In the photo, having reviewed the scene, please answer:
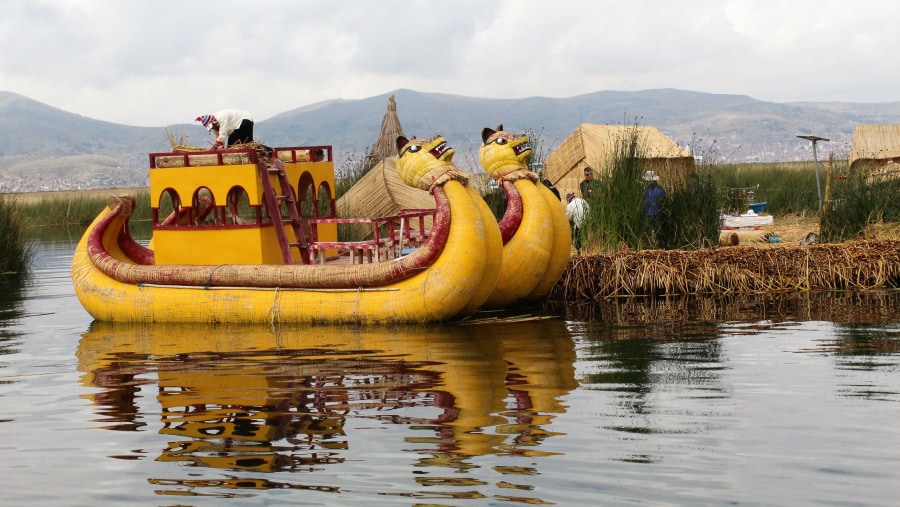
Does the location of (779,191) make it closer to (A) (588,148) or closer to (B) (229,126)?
(A) (588,148)

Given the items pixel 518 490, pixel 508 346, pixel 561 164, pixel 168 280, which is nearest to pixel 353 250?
pixel 168 280

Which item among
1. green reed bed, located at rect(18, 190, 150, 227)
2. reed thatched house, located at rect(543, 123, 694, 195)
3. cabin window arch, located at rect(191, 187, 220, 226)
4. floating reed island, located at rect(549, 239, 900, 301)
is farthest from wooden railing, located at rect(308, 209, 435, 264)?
green reed bed, located at rect(18, 190, 150, 227)

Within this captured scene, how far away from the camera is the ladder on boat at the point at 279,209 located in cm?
1322

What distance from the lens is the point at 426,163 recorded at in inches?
502

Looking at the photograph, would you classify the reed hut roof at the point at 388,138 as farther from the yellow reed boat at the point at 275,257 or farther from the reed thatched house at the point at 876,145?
the yellow reed boat at the point at 275,257

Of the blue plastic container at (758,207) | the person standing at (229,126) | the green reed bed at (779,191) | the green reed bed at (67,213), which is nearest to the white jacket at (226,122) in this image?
the person standing at (229,126)

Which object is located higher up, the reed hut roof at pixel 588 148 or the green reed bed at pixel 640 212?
the reed hut roof at pixel 588 148

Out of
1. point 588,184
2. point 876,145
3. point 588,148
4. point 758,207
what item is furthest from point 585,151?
point 588,184

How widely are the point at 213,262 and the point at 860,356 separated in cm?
712

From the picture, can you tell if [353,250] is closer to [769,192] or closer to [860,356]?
[860,356]

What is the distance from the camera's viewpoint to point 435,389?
8594mm

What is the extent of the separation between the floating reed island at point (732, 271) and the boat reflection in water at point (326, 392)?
2.23 m

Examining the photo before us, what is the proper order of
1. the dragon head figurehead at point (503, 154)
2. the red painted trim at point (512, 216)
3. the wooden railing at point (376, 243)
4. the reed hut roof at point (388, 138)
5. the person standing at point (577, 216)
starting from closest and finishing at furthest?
1. the wooden railing at point (376, 243)
2. the red painted trim at point (512, 216)
3. the dragon head figurehead at point (503, 154)
4. the person standing at point (577, 216)
5. the reed hut roof at point (388, 138)

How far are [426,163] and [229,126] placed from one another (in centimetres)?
266
